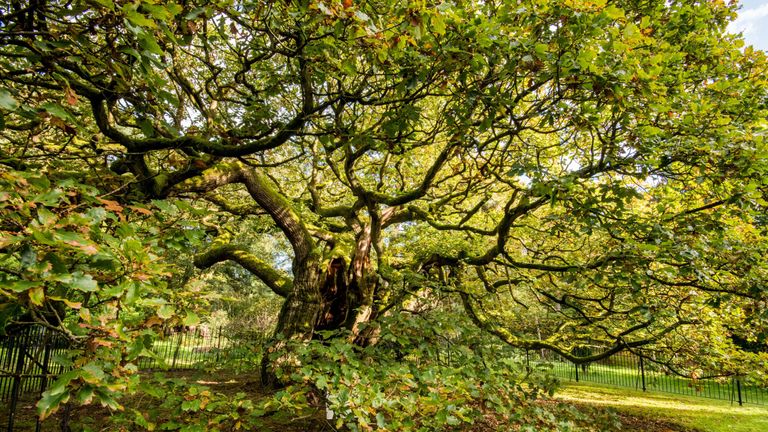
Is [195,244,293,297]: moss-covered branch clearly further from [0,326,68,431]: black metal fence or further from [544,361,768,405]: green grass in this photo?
[544,361,768,405]: green grass

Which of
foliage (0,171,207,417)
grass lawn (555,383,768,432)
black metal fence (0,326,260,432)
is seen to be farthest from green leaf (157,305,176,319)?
grass lawn (555,383,768,432)

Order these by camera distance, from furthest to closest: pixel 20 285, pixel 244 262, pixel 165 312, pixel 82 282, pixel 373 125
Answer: pixel 244 262
pixel 373 125
pixel 165 312
pixel 82 282
pixel 20 285

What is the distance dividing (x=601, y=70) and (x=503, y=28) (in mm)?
1019

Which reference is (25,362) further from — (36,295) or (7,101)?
(7,101)

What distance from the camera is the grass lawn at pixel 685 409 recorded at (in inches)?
372

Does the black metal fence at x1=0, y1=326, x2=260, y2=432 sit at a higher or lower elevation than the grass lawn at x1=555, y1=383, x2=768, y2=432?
higher

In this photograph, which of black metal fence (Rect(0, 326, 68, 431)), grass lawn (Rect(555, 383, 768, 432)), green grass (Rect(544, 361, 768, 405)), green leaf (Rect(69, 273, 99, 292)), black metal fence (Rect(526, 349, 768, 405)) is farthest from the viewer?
green grass (Rect(544, 361, 768, 405))

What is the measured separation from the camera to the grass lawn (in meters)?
9.45

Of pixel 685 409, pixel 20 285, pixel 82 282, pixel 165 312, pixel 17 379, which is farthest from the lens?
pixel 685 409

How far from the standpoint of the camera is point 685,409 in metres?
11.6

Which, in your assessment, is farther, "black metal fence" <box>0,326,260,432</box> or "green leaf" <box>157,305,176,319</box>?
"black metal fence" <box>0,326,260,432</box>

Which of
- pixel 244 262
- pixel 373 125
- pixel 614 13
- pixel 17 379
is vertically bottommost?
pixel 17 379

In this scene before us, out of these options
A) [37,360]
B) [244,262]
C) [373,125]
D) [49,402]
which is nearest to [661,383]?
[244,262]

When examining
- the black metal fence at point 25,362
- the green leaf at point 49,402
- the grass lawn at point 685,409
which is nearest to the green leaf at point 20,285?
the green leaf at point 49,402
